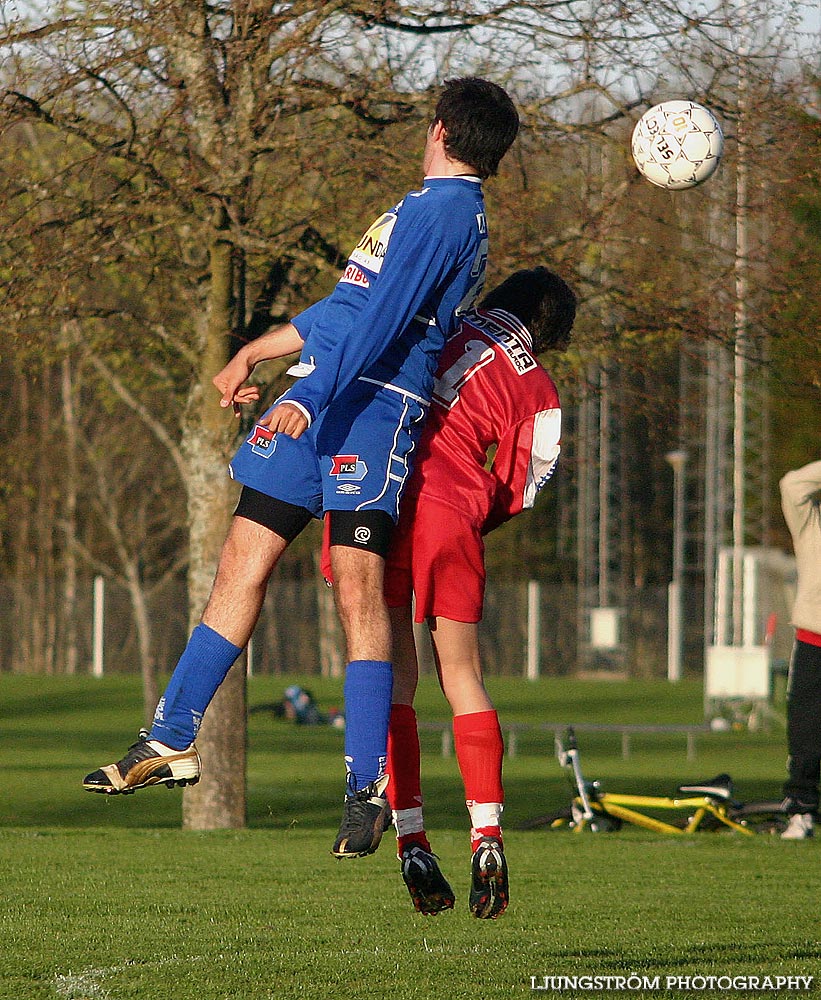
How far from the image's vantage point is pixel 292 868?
943 cm

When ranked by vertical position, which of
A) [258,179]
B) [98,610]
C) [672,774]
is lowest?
[672,774]

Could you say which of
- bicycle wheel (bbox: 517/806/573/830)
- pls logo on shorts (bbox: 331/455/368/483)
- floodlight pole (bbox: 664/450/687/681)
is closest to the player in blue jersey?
pls logo on shorts (bbox: 331/455/368/483)

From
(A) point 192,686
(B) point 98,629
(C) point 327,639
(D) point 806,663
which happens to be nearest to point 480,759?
(A) point 192,686

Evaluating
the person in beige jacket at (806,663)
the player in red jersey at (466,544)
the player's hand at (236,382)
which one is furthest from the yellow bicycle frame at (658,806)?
the player's hand at (236,382)

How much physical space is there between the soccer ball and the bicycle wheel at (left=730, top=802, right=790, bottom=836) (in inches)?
245

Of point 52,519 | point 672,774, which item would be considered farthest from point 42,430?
point 672,774

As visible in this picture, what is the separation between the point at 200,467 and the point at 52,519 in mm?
31026

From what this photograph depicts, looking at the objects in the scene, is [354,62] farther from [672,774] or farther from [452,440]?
[672,774]

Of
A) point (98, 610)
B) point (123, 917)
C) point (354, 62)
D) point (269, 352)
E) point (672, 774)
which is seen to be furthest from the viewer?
point (98, 610)

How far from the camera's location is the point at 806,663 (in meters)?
Result: 11.7

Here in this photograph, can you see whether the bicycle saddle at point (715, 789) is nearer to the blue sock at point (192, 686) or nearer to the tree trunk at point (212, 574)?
the tree trunk at point (212, 574)

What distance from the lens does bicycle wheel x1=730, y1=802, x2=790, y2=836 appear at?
12.4 meters

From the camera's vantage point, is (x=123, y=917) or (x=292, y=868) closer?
(x=123, y=917)

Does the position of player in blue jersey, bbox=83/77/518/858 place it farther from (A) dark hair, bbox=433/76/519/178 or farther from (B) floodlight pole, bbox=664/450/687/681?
(B) floodlight pole, bbox=664/450/687/681
